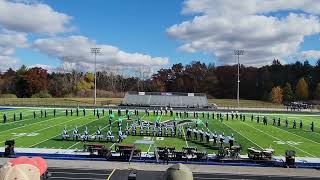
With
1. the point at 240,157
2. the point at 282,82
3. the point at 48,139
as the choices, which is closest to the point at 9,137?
the point at 48,139

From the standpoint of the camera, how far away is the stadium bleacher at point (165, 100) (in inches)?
3157

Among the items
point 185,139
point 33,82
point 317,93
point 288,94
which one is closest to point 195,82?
point 288,94

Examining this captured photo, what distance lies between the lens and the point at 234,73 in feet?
419

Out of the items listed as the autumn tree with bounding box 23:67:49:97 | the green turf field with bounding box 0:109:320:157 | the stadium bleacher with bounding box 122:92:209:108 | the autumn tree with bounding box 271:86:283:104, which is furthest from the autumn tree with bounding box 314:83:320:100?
the green turf field with bounding box 0:109:320:157

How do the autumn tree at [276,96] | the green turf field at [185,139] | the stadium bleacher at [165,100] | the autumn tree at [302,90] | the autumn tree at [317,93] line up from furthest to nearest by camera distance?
the autumn tree at [302,90] → the autumn tree at [317,93] → the autumn tree at [276,96] → the stadium bleacher at [165,100] → the green turf field at [185,139]

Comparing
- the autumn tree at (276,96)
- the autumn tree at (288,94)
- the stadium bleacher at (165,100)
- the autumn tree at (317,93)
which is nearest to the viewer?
the stadium bleacher at (165,100)

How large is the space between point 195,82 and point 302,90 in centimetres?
3350

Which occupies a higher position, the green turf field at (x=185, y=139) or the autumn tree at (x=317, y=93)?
the autumn tree at (x=317, y=93)

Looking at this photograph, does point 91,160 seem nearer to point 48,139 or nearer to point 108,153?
point 108,153

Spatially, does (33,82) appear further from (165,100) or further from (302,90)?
(302,90)

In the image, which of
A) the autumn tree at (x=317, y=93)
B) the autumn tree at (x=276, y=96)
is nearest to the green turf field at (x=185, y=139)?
the autumn tree at (x=276, y=96)

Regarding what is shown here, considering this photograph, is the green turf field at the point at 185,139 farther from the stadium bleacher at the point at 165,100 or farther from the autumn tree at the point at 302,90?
the autumn tree at the point at 302,90

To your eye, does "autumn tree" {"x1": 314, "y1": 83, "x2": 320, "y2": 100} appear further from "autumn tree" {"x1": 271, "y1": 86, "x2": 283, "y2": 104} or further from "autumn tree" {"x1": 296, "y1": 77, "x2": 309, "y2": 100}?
"autumn tree" {"x1": 271, "y1": 86, "x2": 283, "y2": 104}

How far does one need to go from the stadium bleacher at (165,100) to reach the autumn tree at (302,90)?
32.8 metres
